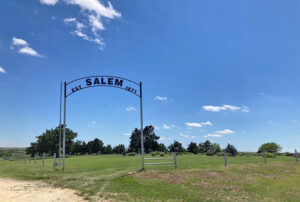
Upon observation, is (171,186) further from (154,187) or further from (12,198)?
(12,198)

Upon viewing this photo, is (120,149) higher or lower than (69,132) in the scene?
lower

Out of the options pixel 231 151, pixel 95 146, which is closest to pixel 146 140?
pixel 95 146

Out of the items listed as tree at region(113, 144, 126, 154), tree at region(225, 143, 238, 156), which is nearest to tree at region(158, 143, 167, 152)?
tree at region(113, 144, 126, 154)

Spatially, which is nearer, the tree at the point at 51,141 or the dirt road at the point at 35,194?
the dirt road at the point at 35,194

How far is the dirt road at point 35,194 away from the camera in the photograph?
8.48 metres

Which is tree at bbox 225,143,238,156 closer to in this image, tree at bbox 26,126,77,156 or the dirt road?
the dirt road

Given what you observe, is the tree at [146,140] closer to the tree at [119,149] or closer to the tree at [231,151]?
the tree at [119,149]

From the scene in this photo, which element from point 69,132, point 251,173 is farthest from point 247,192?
point 69,132

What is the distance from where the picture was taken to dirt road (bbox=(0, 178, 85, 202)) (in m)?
8.48

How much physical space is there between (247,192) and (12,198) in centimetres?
1057

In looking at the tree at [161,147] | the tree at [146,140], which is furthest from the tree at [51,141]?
the tree at [161,147]

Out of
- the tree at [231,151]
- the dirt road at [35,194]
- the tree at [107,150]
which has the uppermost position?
the dirt road at [35,194]

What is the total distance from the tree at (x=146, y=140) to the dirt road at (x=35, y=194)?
9240 centimetres

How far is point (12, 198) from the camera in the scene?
862 centimetres
